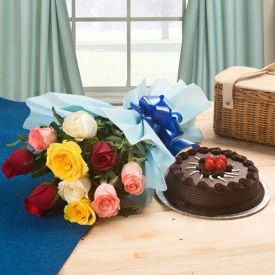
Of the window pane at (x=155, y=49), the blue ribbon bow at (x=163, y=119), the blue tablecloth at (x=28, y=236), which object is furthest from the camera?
the window pane at (x=155, y=49)

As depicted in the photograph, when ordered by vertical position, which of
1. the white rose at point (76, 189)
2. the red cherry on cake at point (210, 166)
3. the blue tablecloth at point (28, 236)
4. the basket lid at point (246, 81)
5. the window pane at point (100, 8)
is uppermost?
the window pane at point (100, 8)

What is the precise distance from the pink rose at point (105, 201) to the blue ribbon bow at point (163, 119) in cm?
24

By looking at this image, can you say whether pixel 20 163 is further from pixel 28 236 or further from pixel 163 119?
pixel 163 119

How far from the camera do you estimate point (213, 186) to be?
3.71 feet

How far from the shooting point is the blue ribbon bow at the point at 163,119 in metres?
1.29

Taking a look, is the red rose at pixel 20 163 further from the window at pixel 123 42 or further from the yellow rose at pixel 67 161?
the window at pixel 123 42

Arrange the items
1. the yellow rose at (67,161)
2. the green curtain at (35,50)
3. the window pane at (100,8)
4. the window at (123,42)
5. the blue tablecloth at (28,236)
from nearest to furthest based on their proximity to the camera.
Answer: the blue tablecloth at (28,236) → the yellow rose at (67,161) → the green curtain at (35,50) → the window at (123,42) → the window pane at (100,8)

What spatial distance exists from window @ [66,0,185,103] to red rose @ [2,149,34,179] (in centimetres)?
190

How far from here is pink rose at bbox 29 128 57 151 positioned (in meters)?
1.13

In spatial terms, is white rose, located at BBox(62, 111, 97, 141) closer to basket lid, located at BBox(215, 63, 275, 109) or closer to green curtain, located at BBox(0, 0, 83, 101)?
basket lid, located at BBox(215, 63, 275, 109)

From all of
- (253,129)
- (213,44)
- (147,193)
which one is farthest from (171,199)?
(213,44)

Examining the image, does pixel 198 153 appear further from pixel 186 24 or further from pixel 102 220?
pixel 186 24

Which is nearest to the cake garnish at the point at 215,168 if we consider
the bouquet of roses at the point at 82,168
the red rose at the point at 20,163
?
the bouquet of roses at the point at 82,168

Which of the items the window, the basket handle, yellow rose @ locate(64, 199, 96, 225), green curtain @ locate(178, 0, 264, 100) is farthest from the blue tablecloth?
the window
